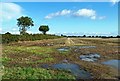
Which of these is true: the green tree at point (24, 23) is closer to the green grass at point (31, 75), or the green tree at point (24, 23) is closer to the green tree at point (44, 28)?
the green tree at point (44, 28)

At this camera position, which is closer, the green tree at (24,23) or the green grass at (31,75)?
the green grass at (31,75)

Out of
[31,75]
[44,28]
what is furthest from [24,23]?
[31,75]

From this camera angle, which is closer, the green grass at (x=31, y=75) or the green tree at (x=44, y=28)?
the green grass at (x=31, y=75)

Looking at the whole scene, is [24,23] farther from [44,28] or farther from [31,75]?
[31,75]

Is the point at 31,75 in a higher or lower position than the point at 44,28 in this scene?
lower

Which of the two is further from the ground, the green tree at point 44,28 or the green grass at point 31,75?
the green tree at point 44,28

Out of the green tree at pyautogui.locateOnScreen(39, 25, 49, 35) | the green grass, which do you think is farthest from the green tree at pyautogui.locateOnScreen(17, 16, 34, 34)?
the green grass

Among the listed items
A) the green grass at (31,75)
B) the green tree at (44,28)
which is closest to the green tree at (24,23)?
the green tree at (44,28)

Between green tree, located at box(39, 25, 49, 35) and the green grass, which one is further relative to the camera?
green tree, located at box(39, 25, 49, 35)

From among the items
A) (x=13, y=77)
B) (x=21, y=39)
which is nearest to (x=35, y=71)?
(x=13, y=77)

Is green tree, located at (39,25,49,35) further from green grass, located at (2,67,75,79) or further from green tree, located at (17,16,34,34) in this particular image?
green grass, located at (2,67,75,79)

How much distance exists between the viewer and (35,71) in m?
19.4

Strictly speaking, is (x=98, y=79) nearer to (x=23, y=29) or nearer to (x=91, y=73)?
(x=91, y=73)

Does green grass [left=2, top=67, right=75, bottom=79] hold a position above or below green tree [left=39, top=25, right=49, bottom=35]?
below
